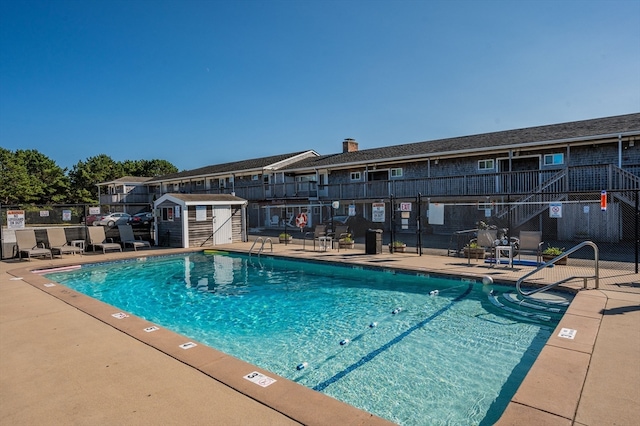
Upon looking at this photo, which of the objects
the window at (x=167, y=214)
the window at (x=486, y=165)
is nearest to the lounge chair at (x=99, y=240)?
the window at (x=167, y=214)

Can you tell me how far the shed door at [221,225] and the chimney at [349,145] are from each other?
15143 millimetres

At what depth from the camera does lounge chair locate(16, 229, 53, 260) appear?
45.9 feet

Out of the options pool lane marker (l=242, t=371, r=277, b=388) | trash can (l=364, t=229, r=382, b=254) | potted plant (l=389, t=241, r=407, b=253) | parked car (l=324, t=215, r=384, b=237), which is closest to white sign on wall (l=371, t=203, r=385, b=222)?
trash can (l=364, t=229, r=382, b=254)

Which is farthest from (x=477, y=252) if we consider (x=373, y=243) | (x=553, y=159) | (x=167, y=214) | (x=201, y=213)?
(x=167, y=214)

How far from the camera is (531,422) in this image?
9.99 ft

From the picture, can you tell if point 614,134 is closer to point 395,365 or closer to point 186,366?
point 395,365

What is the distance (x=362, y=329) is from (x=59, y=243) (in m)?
14.2

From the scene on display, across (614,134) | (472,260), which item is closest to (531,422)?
(472,260)

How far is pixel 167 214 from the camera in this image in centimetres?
1864

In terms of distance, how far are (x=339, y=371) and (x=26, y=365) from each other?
3.88 m

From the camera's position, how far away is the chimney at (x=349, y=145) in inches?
1247

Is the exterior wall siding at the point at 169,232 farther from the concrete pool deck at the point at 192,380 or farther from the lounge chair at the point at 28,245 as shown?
the concrete pool deck at the point at 192,380

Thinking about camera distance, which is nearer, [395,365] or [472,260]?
[395,365]

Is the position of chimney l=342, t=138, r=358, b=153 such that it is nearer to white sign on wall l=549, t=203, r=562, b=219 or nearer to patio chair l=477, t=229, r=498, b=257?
patio chair l=477, t=229, r=498, b=257
